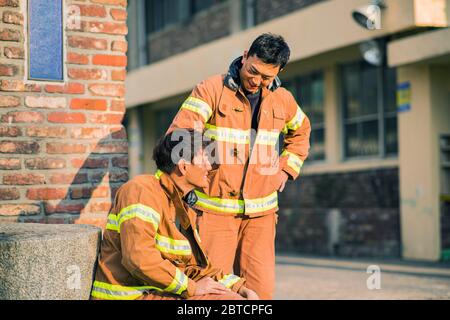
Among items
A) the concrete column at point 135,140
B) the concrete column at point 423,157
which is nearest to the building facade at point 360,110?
the concrete column at point 423,157

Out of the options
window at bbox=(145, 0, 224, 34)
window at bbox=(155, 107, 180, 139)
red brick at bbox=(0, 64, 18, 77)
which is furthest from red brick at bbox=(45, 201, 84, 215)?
window at bbox=(155, 107, 180, 139)

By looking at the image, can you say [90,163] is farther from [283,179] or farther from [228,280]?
[228,280]

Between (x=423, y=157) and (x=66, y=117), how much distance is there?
26.2 feet

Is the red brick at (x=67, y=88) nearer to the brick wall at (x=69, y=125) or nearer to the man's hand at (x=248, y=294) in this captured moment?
the brick wall at (x=69, y=125)

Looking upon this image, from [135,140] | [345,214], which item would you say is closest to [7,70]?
[345,214]

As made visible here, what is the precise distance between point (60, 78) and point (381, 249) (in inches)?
343

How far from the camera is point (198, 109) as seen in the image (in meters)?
5.19

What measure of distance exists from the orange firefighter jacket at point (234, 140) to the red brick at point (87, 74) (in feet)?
3.24

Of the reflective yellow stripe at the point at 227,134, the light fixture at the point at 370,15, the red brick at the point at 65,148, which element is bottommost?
the red brick at the point at 65,148

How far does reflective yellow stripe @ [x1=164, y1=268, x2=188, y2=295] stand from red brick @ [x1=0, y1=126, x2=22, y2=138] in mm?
1994

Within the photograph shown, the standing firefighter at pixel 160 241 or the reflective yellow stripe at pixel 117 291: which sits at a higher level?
the standing firefighter at pixel 160 241

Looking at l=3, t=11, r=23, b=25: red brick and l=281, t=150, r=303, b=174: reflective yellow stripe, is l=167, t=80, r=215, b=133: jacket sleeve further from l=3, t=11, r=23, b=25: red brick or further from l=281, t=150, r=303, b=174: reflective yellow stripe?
l=3, t=11, r=23, b=25: red brick

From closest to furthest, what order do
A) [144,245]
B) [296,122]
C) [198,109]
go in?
1. [144,245]
2. [198,109]
3. [296,122]

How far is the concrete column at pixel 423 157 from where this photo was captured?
12586 mm
